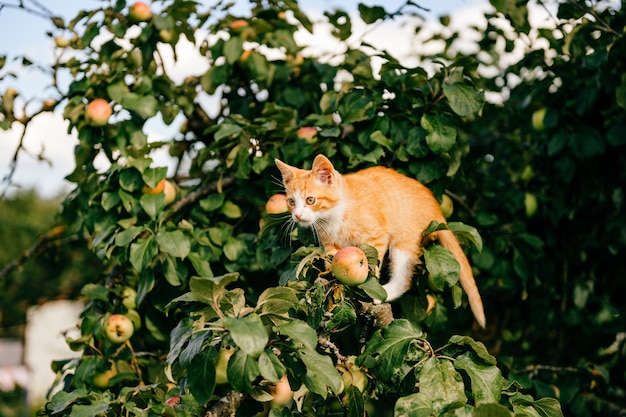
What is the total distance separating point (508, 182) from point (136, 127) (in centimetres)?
190

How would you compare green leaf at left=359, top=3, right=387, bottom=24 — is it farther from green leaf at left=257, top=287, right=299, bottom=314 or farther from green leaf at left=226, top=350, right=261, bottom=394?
green leaf at left=226, top=350, right=261, bottom=394

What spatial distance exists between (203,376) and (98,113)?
5.09 ft

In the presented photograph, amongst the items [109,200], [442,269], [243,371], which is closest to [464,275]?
[442,269]

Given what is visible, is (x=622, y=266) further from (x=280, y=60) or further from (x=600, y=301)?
(x=280, y=60)

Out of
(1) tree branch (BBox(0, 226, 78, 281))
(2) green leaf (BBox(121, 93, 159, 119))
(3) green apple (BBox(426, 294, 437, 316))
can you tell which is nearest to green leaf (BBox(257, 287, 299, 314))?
(3) green apple (BBox(426, 294, 437, 316))

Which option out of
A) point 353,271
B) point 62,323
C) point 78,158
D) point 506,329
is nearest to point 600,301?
point 506,329

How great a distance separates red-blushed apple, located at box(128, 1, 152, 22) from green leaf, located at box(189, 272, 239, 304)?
1.80 metres

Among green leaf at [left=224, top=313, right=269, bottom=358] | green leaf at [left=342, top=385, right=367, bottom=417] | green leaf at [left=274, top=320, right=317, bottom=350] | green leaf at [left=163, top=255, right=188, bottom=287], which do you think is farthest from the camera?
green leaf at [left=163, top=255, right=188, bottom=287]

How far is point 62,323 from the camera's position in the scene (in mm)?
10086

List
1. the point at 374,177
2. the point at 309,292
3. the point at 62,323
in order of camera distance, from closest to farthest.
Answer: the point at 309,292 < the point at 374,177 < the point at 62,323

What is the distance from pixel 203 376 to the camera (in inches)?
52.9

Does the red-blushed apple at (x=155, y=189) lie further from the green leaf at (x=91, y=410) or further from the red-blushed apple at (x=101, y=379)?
the green leaf at (x=91, y=410)

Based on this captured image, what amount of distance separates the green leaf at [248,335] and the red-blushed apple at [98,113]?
1569 mm

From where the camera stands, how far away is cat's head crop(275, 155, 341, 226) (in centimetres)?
215
